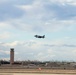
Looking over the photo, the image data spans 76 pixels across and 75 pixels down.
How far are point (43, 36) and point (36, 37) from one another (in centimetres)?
501

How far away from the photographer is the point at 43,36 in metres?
105

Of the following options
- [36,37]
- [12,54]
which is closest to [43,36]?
[36,37]

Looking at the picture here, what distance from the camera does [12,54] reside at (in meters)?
186

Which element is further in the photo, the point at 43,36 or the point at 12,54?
the point at 12,54

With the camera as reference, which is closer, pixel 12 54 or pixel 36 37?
pixel 36 37

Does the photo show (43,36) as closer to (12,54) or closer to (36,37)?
(36,37)

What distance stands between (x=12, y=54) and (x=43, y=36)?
8430cm

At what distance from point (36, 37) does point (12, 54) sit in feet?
287

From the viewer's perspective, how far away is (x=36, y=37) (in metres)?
101
